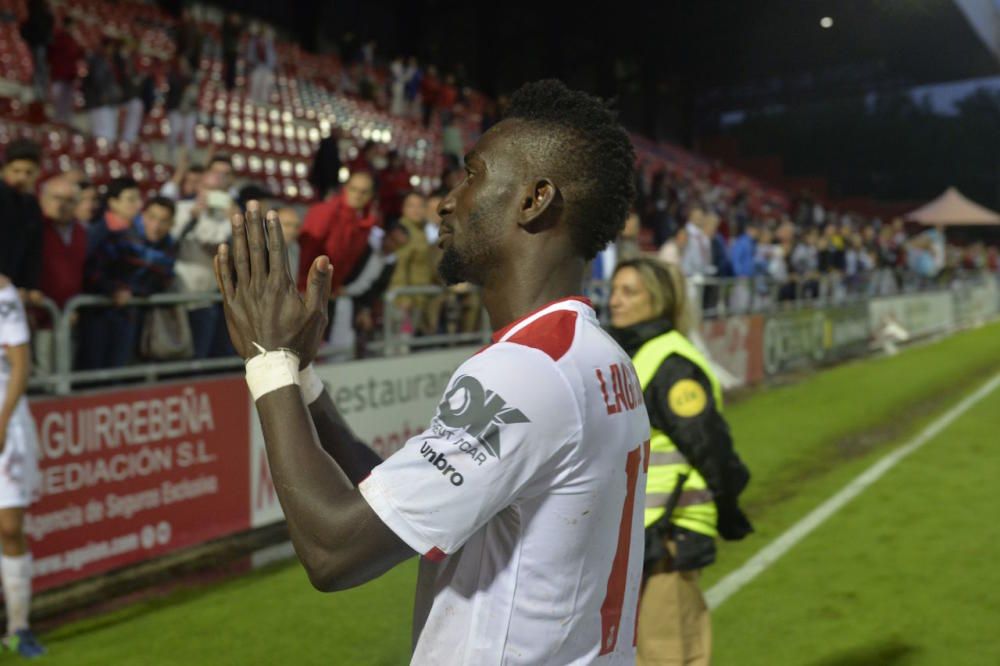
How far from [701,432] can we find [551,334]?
2.17m

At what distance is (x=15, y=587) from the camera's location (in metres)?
5.50

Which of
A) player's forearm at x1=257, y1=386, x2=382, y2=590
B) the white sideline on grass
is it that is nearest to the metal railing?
the white sideline on grass

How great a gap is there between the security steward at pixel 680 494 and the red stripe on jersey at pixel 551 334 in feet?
6.77

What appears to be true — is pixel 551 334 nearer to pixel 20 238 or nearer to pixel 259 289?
pixel 259 289

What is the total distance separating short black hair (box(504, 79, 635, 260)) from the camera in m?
1.93

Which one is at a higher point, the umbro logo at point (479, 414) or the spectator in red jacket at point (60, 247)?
the spectator in red jacket at point (60, 247)

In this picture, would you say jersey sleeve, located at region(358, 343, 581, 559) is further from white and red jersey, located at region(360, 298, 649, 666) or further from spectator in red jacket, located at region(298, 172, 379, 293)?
spectator in red jacket, located at region(298, 172, 379, 293)

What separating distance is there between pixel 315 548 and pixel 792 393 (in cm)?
1560

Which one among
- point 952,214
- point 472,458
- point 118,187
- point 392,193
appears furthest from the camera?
point 952,214

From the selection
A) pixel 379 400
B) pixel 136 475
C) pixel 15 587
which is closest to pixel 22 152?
pixel 136 475

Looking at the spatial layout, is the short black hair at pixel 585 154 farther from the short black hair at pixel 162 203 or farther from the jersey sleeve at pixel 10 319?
the short black hair at pixel 162 203

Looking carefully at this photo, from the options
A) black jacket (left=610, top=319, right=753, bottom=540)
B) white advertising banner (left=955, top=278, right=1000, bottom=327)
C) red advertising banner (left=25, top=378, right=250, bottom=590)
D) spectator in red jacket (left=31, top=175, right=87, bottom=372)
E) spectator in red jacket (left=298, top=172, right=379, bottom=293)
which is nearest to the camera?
black jacket (left=610, top=319, right=753, bottom=540)

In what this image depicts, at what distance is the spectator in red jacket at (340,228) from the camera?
8.38m

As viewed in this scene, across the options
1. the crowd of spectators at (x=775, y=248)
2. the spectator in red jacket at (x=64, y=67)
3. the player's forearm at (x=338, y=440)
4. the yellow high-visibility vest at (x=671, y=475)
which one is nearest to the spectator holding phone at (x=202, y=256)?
the yellow high-visibility vest at (x=671, y=475)
